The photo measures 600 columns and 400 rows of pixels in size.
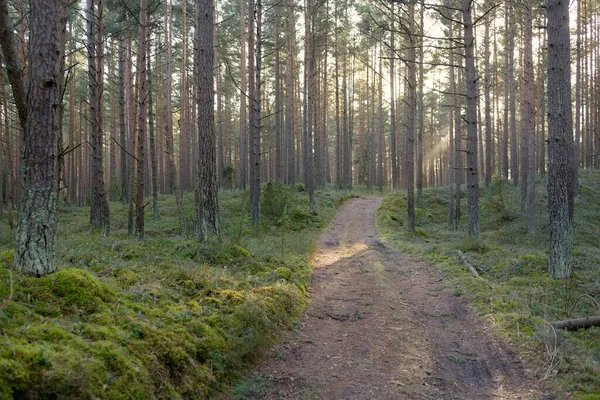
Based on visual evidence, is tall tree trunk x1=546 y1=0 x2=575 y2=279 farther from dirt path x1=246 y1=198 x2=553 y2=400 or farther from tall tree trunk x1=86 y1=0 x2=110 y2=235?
tall tree trunk x1=86 y1=0 x2=110 y2=235

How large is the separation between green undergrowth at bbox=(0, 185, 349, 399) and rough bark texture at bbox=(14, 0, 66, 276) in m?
0.25

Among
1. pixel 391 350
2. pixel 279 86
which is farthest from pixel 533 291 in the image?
pixel 279 86

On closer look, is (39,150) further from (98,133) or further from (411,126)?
(411,126)

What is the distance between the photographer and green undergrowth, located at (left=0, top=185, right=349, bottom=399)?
116 inches

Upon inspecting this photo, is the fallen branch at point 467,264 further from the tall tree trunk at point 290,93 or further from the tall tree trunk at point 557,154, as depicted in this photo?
the tall tree trunk at point 290,93

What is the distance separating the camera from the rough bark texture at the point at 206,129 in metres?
9.27

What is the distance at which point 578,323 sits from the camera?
575 cm

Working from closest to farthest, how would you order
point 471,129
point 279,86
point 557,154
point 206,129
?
point 557,154, point 206,129, point 471,129, point 279,86

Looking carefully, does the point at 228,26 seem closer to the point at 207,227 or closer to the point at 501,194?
the point at 501,194

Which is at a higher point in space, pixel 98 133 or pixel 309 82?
pixel 309 82

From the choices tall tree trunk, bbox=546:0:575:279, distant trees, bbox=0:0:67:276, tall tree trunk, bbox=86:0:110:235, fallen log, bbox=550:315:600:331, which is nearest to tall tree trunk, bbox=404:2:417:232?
tall tree trunk, bbox=546:0:575:279

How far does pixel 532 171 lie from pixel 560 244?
1036 cm

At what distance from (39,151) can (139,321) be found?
1906 millimetres

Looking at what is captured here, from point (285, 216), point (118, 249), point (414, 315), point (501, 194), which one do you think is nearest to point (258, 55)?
point (285, 216)
